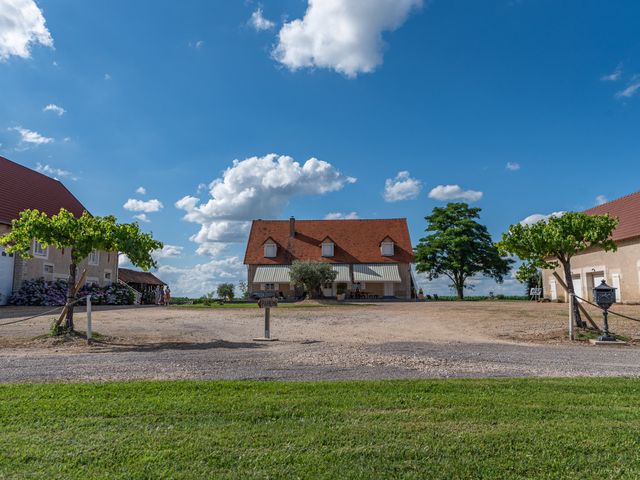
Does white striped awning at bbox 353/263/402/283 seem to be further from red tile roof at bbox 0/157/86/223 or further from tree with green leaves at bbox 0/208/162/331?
tree with green leaves at bbox 0/208/162/331

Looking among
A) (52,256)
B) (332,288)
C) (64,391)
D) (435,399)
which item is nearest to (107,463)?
(64,391)

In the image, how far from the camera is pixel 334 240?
48750mm

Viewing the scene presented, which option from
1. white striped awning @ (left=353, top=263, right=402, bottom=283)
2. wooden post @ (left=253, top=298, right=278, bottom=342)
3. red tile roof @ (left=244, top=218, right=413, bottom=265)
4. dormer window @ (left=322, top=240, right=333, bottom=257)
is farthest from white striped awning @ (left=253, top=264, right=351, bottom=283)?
wooden post @ (left=253, top=298, right=278, bottom=342)

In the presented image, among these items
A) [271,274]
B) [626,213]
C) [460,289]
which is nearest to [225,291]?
[271,274]

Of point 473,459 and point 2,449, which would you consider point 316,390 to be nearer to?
point 473,459

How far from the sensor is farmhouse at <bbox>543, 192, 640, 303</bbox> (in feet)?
89.2

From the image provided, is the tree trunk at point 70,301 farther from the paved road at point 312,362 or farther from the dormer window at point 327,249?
the dormer window at point 327,249

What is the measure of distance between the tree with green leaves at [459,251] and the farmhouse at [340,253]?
3.59 metres

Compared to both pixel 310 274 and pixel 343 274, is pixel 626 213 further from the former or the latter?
pixel 343 274

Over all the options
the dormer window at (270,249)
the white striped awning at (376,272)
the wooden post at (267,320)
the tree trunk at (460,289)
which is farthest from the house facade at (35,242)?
the tree trunk at (460,289)

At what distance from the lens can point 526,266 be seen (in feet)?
51.9

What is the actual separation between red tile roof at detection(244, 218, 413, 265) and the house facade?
14.6 m

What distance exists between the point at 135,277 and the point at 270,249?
584 inches

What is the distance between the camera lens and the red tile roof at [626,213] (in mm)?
27783
